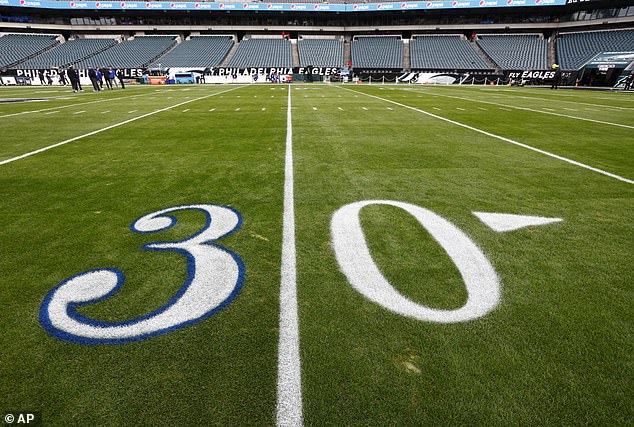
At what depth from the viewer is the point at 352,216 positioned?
441 centimetres

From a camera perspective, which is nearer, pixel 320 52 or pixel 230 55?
pixel 230 55

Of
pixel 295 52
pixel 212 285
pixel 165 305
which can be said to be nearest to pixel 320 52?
pixel 295 52

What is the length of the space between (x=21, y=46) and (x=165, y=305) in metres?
78.7

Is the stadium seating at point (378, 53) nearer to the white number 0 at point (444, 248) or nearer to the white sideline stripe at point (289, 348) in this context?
the white number 0 at point (444, 248)

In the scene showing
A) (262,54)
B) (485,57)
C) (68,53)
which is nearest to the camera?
(485,57)

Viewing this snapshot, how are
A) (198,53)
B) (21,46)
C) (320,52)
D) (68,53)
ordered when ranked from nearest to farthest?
(21,46)
(68,53)
(198,53)
(320,52)

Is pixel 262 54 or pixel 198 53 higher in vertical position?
pixel 198 53

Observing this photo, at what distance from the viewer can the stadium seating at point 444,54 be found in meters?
54.2

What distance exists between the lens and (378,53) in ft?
200

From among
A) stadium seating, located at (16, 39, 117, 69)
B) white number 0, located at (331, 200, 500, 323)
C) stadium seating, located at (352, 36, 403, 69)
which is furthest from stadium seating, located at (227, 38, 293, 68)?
white number 0, located at (331, 200, 500, 323)

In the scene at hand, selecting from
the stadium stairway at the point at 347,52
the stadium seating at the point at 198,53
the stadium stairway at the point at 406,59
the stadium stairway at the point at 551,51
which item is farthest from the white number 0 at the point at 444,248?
the stadium stairway at the point at 347,52

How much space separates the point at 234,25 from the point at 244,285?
7485cm

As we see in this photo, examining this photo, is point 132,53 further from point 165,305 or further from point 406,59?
point 165,305

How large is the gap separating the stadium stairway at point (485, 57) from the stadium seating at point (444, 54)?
577 millimetres
